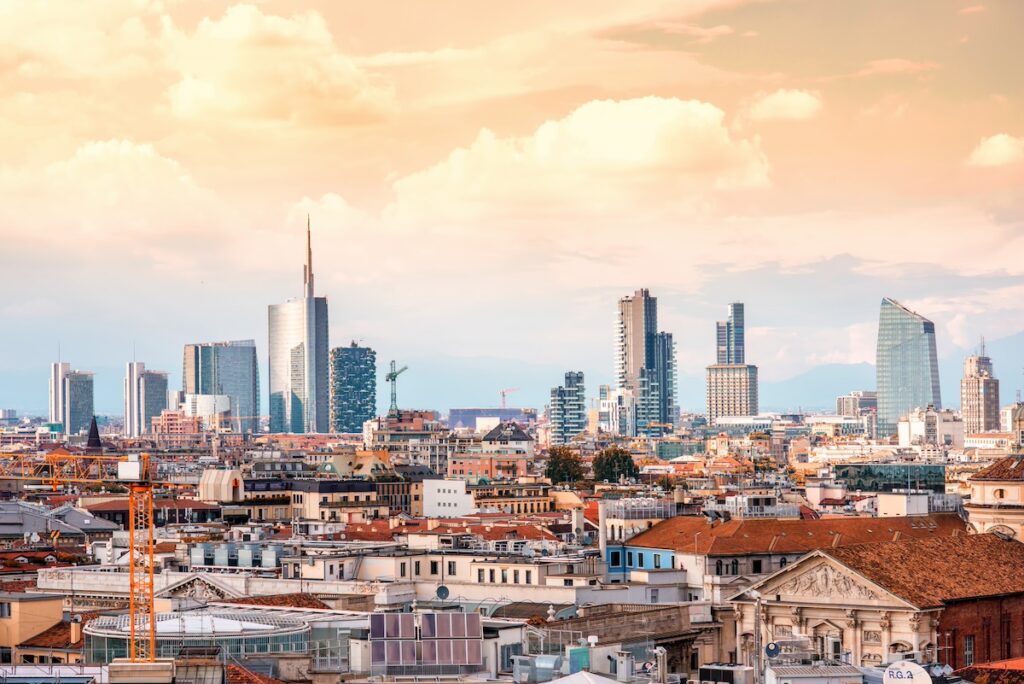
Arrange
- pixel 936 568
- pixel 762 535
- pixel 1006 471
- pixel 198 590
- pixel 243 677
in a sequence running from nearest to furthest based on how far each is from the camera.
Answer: pixel 243 677 → pixel 198 590 → pixel 936 568 → pixel 762 535 → pixel 1006 471

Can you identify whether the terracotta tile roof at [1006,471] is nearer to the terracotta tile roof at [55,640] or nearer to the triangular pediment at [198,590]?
the triangular pediment at [198,590]

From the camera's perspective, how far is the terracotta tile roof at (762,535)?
79.4 meters

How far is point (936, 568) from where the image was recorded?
221 ft

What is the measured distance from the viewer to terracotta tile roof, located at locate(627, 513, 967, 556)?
79438 mm

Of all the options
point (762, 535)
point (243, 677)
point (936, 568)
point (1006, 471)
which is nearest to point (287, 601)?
point (936, 568)

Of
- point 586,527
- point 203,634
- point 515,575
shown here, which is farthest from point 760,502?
point 203,634

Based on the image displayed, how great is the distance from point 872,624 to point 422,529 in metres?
39.8

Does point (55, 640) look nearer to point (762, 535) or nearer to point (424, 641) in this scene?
point (424, 641)

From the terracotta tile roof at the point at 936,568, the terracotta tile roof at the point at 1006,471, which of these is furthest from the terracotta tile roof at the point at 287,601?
the terracotta tile roof at the point at 1006,471

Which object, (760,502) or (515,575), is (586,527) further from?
(515,575)

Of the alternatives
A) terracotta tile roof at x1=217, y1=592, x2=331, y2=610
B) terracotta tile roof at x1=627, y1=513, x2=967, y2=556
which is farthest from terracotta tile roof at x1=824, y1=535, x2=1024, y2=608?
terracotta tile roof at x1=217, y1=592, x2=331, y2=610

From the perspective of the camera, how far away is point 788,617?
218ft

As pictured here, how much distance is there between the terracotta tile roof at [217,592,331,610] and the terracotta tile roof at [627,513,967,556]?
20335 mm

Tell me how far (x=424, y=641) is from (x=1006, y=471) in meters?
48.3
